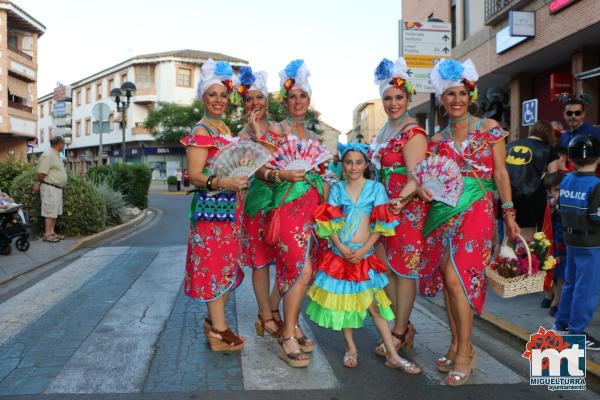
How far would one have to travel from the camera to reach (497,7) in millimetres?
15375

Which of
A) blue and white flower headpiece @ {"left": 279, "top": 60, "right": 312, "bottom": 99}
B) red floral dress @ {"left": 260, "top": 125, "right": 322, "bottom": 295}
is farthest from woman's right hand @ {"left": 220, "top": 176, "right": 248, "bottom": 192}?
blue and white flower headpiece @ {"left": 279, "top": 60, "right": 312, "bottom": 99}

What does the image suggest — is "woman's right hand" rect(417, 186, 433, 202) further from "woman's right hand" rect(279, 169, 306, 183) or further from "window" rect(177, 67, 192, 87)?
"window" rect(177, 67, 192, 87)

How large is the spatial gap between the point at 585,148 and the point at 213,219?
291 cm

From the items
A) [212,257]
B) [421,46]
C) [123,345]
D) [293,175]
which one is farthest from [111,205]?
[293,175]

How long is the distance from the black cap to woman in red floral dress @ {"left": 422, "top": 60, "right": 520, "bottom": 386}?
3.01 feet

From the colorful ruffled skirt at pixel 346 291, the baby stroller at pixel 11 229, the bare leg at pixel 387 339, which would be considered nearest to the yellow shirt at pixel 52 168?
the baby stroller at pixel 11 229

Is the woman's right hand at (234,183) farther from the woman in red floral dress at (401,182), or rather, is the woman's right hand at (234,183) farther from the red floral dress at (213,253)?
the woman in red floral dress at (401,182)

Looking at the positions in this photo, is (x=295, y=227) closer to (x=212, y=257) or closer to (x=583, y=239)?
(x=212, y=257)

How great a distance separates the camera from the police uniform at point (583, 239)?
4062 mm

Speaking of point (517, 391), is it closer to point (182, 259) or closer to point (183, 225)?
point (182, 259)

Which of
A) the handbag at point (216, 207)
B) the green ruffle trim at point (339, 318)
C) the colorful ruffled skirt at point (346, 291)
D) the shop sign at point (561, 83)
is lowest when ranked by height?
the green ruffle trim at point (339, 318)

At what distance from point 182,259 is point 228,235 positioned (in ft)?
15.8

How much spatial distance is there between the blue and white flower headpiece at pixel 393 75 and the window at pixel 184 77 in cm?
4560

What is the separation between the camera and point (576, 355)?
392 cm
